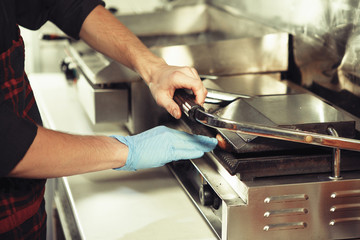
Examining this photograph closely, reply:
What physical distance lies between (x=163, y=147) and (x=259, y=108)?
26cm

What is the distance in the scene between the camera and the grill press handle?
4.04ft

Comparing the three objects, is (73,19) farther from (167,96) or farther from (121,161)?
(121,161)

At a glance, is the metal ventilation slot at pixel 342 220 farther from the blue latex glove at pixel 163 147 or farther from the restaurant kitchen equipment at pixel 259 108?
the blue latex glove at pixel 163 147

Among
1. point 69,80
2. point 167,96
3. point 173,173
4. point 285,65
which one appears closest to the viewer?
point 167,96

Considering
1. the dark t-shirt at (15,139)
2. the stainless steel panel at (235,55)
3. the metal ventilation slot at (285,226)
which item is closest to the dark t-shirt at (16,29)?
the dark t-shirt at (15,139)

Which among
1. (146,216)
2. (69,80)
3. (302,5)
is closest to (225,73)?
(302,5)

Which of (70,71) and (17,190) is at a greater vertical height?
(70,71)

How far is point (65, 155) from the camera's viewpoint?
120 centimetres

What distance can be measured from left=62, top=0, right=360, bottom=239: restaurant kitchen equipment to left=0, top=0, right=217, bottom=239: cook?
12cm

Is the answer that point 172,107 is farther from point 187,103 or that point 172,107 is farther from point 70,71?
point 70,71

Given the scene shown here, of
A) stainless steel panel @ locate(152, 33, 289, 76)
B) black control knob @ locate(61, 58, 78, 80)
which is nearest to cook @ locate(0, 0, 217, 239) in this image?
stainless steel panel @ locate(152, 33, 289, 76)

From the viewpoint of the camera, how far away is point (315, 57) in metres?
1.83

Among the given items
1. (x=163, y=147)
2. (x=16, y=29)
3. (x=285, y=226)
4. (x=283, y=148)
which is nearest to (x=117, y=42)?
(x=16, y=29)

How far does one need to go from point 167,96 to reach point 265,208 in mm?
429
